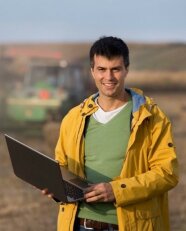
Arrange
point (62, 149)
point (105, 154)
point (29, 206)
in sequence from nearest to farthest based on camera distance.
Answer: point (105, 154), point (62, 149), point (29, 206)

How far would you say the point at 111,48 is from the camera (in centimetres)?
250

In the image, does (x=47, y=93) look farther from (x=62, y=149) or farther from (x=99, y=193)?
(x=99, y=193)

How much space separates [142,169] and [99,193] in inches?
7.5

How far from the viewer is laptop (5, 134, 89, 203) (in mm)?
2379

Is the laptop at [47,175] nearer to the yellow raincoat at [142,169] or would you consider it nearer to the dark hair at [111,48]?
the yellow raincoat at [142,169]

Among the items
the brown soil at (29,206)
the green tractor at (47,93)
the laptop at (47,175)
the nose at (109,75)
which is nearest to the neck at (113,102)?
the nose at (109,75)

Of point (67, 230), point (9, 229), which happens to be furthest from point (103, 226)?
point (9, 229)

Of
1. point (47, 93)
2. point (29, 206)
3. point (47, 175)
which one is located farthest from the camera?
point (47, 93)

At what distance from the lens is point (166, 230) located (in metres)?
2.61

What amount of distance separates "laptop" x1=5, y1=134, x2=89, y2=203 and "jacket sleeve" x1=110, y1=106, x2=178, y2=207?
0.14 metres

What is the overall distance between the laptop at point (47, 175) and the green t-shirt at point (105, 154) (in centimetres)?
7

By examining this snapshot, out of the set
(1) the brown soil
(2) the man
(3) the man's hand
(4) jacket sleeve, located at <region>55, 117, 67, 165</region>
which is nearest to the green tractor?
(1) the brown soil

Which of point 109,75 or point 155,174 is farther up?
point 109,75

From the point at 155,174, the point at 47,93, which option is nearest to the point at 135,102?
the point at 155,174
